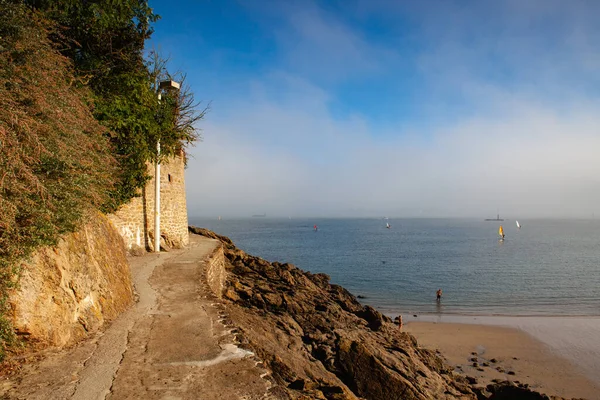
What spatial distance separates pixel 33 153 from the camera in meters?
5.86

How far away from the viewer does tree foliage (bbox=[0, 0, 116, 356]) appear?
5.22 meters

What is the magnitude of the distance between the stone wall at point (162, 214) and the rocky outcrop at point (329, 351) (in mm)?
3597

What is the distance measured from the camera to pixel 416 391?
390 inches

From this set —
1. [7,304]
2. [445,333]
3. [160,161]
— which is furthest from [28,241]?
[445,333]

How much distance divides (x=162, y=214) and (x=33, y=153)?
1145 cm

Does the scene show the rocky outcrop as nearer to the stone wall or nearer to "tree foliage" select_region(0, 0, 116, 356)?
the stone wall

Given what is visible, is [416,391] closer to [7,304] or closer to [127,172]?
[7,304]

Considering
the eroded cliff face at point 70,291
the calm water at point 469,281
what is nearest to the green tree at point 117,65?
the eroded cliff face at point 70,291

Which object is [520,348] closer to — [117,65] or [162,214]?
[162,214]

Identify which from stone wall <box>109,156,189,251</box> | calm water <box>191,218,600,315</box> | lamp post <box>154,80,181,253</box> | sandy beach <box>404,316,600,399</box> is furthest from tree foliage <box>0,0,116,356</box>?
calm water <box>191,218,600,315</box>

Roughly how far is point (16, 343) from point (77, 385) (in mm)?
1159

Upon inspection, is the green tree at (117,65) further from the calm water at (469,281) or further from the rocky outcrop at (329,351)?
the calm water at (469,281)

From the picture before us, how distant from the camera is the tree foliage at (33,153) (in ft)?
17.1

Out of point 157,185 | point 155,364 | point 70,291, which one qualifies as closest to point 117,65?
point 157,185
